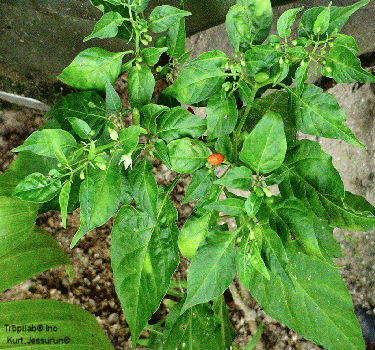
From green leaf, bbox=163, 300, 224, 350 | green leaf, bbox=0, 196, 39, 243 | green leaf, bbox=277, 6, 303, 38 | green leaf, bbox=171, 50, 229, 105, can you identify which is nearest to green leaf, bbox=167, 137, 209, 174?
green leaf, bbox=171, 50, 229, 105

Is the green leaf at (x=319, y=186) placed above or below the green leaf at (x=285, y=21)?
below

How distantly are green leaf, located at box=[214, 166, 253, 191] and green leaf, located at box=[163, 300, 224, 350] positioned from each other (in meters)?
0.73

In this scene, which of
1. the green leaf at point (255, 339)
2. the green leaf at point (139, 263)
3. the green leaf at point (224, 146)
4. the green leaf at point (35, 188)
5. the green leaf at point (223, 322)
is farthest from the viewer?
the green leaf at point (255, 339)

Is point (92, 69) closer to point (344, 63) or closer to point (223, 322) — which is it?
point (344, 63)

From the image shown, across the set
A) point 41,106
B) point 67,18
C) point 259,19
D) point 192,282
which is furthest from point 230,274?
point 41,106

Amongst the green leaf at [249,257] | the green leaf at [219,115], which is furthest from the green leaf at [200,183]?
the green leaf at [249,257]

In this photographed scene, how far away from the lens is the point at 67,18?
1.52 meters

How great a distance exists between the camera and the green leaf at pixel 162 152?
0.96 meters

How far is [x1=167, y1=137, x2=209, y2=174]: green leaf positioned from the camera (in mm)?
994

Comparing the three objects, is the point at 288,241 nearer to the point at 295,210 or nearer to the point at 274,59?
the point at 295,210

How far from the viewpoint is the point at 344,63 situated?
2.92 feet

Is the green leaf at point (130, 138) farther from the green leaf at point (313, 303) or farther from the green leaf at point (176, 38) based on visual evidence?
the green leaf at point (313, 303)

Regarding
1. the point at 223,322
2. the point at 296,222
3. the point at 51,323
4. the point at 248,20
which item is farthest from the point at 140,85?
the point at 223,322

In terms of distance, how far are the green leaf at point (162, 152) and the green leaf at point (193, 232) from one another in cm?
19
